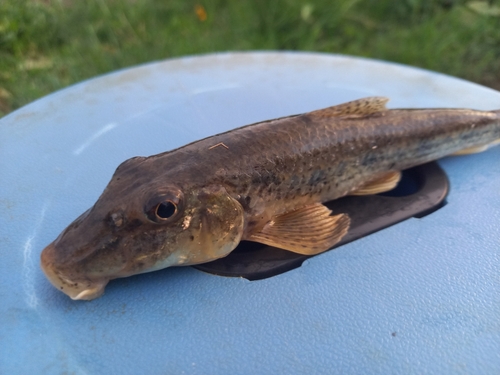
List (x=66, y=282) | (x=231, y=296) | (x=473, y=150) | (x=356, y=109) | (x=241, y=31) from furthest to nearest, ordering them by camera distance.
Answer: (x=241, y=31)
(x=473, y=150)
(x=356, y=109)
(x=231, y=296)
(x=66, y=282)

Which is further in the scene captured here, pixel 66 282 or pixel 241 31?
pixel 241 31

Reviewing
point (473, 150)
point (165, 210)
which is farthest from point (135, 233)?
point (473, 150)

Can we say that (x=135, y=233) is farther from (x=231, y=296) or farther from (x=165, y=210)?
(x=231, y=296)

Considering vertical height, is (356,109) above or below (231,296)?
above

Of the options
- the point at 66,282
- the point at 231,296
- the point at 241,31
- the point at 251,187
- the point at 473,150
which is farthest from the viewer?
the point at 241,31

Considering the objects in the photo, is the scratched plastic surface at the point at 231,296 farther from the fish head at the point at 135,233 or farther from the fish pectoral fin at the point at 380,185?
the fish pectoral fin at the point at 380,185

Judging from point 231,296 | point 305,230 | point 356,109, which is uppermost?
point 356,109

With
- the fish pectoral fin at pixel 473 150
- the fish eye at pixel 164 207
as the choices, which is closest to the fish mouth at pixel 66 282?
the fish eye at pixel 164 207

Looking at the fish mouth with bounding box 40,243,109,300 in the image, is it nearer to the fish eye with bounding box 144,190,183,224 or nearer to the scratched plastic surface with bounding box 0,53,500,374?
the scratched plastic surface with bounding box 0,53,500,374
